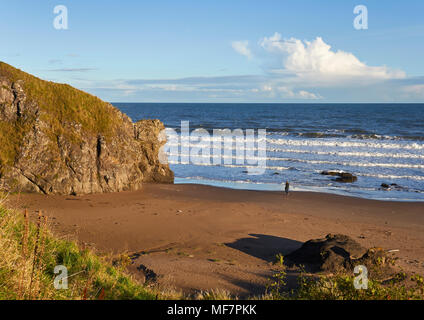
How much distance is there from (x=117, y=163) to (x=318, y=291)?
13.0m

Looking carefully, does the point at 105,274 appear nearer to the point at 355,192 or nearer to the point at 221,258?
the point at 221,258

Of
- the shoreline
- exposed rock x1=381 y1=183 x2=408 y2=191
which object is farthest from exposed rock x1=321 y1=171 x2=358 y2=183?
the shoreline

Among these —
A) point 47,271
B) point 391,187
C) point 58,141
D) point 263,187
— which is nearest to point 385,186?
point 391,187

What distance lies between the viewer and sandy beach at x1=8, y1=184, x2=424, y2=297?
8.80m

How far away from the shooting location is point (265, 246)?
36.0 ft

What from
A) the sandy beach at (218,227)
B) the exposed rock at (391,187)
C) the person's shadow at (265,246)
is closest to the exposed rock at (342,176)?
the exposed rock at (391,187)

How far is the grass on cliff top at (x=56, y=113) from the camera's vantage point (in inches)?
607

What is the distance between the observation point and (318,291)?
577 centimetres

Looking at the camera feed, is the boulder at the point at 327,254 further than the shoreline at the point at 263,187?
No

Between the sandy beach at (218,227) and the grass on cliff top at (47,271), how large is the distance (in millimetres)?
1185

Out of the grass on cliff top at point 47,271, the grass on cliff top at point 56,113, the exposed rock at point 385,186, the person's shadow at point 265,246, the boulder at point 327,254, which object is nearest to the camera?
the grass on cliff top at point 47,271

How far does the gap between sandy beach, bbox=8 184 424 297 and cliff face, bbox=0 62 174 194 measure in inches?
29.2

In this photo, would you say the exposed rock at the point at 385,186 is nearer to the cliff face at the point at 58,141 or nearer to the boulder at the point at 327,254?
the boulder at the point at 327,254
